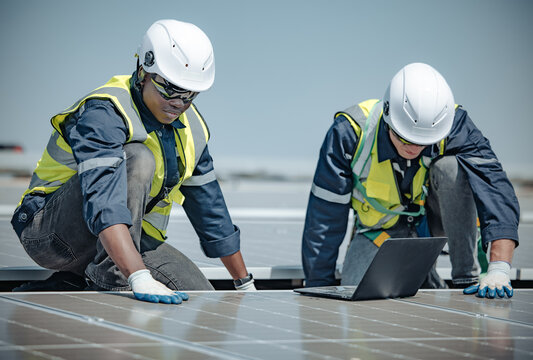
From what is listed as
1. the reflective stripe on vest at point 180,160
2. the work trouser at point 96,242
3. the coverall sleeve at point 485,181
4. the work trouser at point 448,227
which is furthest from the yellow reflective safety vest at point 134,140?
the coverall sleeve at point 485,181

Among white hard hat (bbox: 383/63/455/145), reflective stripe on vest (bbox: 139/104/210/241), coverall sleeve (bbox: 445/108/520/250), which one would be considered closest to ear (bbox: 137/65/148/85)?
reflective stripe on vest (bbox: 139/104/210/241)

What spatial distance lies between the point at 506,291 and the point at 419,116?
0.96 metres

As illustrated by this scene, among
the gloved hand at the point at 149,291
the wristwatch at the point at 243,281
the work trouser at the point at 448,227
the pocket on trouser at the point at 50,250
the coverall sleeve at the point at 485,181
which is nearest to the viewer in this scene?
the gloved hand at the point at 149,291

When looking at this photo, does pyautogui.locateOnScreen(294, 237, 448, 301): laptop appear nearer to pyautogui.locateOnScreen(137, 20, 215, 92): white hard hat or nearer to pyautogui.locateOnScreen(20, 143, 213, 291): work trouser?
pyautogui.locateOnScreen(20, 143, 213, 291): work trouser

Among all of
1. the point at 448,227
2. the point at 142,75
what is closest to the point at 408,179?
the point at 448,227

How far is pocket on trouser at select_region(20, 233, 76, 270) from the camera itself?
335 centimetres

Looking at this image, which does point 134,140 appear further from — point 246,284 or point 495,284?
point 495,284

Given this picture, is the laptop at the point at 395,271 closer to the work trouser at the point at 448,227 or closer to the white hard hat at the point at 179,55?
the work trouser at the point at 448,227

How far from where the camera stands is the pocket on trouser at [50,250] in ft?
11.0

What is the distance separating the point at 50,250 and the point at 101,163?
716mm

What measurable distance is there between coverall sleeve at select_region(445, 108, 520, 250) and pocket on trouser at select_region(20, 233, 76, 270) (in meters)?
2.03

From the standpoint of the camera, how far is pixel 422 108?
3656 millimetres

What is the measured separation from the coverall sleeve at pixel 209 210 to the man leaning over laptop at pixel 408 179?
1.79 feet

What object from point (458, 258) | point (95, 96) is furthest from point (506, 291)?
point (95, 96)
